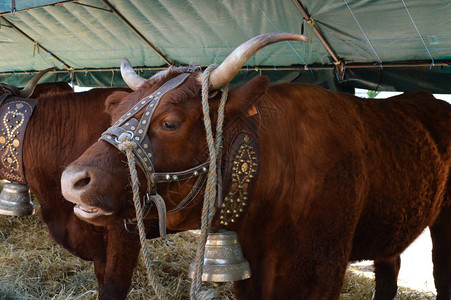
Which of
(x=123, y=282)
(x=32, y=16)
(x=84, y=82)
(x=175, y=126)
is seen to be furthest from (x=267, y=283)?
(x=84, y=82)

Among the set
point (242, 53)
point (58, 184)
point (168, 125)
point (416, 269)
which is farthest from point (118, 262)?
point (416, 269)

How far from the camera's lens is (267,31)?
4277 millimetres

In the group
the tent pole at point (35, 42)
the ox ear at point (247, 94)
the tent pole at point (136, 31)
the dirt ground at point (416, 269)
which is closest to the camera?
the ox ear at point (247, 94)

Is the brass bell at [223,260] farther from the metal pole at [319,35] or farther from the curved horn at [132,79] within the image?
the metal pole at [319,35]

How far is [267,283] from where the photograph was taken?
85.8 inches

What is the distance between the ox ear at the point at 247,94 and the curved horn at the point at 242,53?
76 millimetres

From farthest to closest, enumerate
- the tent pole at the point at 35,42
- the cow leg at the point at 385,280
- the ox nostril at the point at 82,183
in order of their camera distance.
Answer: the tent pole at the point at 35,42 → the cow leg at the point at 385,280 → the ox nostril at the point at 82,183

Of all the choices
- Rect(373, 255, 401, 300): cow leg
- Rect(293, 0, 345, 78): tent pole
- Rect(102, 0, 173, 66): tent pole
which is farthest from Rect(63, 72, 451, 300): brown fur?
Rect(102, 0, 173, 66): tent pole

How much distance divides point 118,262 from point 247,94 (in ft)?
6.34

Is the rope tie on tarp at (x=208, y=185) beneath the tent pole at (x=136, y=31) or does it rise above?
beneath

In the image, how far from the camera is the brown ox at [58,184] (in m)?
3.19

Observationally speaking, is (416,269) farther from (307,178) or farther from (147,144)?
(147,144)

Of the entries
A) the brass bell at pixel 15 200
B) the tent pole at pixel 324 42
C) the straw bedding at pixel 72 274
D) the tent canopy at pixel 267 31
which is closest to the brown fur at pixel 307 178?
the tent canopy at pixel 267 31

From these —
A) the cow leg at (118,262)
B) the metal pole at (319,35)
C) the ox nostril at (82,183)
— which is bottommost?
the cow leg at (118,262)
